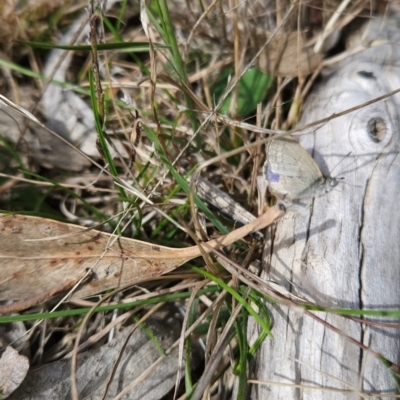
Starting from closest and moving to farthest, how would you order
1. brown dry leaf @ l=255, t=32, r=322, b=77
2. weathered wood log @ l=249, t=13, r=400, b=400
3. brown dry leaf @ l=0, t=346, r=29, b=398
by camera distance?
weathered wood log @ l=249, t=13, r=400, b=400, brown dry leaf @ l=0, t=346, r=29, b=398, brown dry leaf @ l=255, t=32, r=322, b=77

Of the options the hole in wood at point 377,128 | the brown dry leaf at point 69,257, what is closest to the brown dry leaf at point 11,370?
the brown dry leaf at point 69,257

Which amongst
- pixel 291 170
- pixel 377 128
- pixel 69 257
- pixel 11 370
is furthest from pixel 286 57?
pixel 11 370

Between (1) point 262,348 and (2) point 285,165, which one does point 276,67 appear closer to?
(2) point 285,165

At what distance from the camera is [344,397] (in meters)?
1.29

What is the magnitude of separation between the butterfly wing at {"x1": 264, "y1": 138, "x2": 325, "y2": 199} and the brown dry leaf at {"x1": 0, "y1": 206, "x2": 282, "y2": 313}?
0.08 meters

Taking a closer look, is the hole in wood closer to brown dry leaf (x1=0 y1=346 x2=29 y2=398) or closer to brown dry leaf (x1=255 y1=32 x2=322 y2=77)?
brown dry leaf (x1=255 y1=32 x2=322 y2=77)

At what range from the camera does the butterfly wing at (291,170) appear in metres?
1.53

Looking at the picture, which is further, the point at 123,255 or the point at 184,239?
the point at 184,239

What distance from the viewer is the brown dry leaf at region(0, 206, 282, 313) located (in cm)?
152

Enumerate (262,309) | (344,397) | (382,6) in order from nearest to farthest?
A: (344,397) < (262,309) < (382,6)

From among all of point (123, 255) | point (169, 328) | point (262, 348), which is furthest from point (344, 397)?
point (123, 255)

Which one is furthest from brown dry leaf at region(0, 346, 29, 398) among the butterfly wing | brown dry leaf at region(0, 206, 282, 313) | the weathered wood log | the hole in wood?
the hole in wood

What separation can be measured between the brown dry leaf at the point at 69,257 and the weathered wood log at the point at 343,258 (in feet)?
0.53

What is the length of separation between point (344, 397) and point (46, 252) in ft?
3.19
